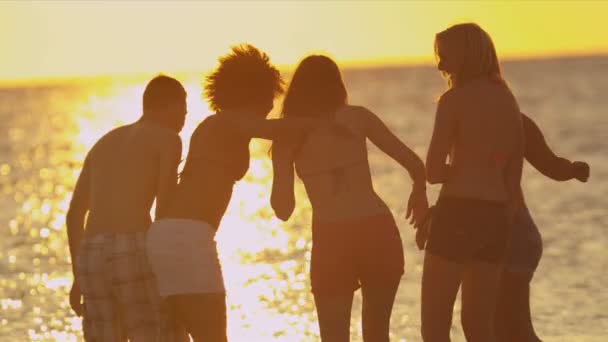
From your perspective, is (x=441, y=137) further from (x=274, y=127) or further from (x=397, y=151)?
(x=274, y=127)

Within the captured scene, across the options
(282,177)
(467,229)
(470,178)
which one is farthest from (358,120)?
(467,229)

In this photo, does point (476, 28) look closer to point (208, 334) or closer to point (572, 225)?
point (208, 334)

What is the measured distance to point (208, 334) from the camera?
7.50m

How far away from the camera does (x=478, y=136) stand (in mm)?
7719

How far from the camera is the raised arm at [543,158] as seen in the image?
8406mm

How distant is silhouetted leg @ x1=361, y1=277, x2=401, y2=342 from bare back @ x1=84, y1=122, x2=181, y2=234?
1124 millimetres

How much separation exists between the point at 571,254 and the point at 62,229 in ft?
31.9

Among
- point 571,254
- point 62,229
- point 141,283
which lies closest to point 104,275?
point 141,283

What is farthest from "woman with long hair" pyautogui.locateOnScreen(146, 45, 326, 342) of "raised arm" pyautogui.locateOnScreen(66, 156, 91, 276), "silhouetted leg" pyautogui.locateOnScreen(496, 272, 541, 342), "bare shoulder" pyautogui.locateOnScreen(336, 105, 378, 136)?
"silhouetted leg" pyautogui.locateOnScreen(496, 272, 541, 342)

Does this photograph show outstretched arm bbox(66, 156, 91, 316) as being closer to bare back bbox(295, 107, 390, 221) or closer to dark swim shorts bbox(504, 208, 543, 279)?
bare back bbox(295, 107, 390, 221)

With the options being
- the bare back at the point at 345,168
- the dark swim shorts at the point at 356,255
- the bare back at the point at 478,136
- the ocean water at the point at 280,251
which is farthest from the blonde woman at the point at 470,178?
the ocean water at the point at 280,251

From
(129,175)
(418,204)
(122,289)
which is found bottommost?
(122,289)

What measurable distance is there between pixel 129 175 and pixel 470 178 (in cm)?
160

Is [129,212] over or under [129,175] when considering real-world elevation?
under
